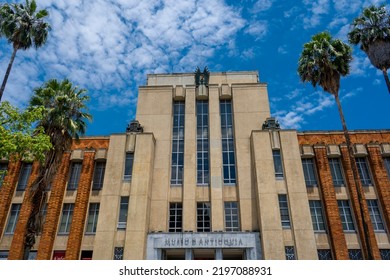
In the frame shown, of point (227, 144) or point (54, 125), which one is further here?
point (227, 144)

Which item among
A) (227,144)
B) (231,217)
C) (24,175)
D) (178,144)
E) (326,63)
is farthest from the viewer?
(178,144)

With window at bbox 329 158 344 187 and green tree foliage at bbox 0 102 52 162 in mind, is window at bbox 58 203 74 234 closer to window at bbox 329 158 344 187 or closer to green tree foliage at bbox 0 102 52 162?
green tree foliage at bbox 0 102 52 162

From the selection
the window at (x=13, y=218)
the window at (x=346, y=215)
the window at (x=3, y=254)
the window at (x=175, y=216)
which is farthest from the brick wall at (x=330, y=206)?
the window at (x=13, y=218)

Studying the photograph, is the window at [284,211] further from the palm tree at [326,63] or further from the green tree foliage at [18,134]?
the green tree foliage at [18,134]

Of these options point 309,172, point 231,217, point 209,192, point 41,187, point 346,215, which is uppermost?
point 309,172

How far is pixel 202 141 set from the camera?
87.0 ft

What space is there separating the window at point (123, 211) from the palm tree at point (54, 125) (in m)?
5.39

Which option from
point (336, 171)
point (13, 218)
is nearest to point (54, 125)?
point (13, 218)

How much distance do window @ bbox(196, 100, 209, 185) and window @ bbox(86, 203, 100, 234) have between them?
8406 mm

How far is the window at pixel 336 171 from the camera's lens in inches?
979

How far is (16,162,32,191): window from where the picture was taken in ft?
83.9

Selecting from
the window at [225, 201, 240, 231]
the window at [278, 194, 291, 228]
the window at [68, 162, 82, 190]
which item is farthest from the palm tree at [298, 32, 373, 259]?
the window at [68, 162, 82, 190]

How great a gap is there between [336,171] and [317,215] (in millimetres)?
4329

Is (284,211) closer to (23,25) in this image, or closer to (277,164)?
(277,164)
